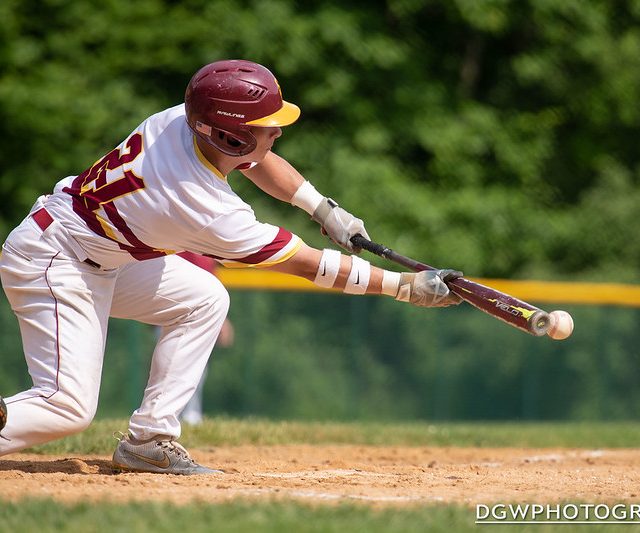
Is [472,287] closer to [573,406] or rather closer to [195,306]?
[195,306]

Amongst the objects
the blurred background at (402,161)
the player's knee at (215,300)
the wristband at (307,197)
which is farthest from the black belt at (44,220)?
the blurred background at (402,161)

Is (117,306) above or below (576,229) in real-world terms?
below

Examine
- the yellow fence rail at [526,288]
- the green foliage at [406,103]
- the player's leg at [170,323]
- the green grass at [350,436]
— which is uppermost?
the green foliage at [406,103]

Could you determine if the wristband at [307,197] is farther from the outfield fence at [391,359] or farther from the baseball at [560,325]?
the outfield fence at [391,359]

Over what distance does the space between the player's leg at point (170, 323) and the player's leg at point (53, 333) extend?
0.72ft

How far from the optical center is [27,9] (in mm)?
15117

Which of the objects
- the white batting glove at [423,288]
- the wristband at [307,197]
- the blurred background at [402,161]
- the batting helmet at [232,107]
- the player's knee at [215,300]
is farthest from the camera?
the blurred background at [402,161]

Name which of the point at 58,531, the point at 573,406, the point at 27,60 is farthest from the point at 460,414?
the point at 58,531

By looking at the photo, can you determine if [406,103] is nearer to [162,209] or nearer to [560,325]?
[560,325]

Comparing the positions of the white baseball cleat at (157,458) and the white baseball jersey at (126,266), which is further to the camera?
the white baseball cleat at (157,458)

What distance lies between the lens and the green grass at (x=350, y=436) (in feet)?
24.3

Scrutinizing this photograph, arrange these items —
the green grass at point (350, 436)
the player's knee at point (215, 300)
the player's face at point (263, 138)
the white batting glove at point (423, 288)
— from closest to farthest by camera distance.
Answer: the player's face at point (263, 138) → the white batting glove at point (423, 288) → the player's knee at point (215, 300) → the green grass at point (350, 436)

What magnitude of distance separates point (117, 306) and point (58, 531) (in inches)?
80.7

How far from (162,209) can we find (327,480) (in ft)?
5.05
